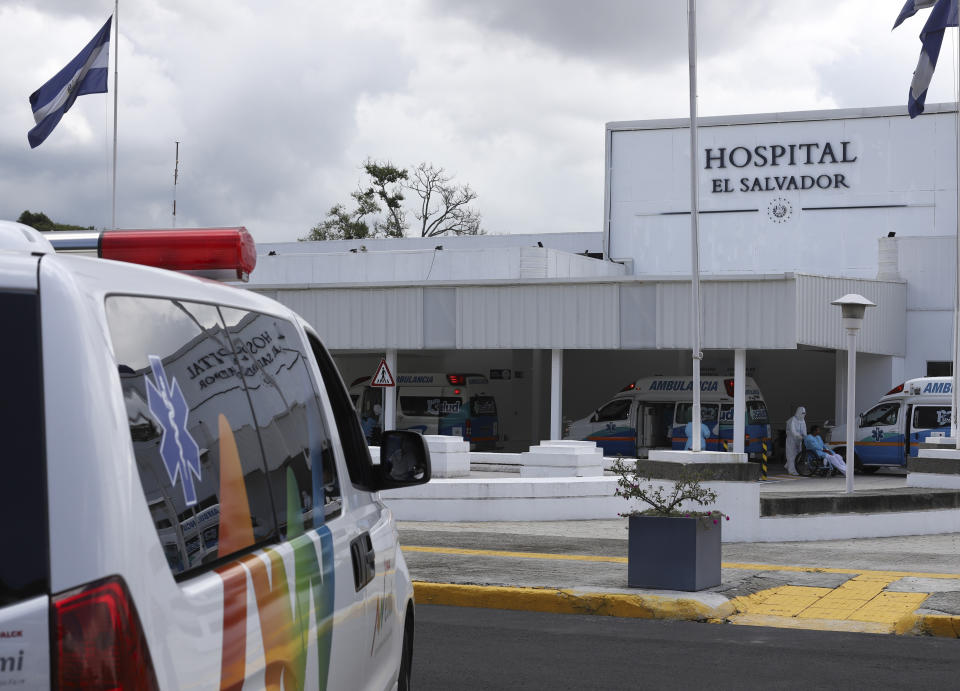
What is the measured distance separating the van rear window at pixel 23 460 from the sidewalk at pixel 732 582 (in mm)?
9029

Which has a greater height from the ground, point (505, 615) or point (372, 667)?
point (372, 667)

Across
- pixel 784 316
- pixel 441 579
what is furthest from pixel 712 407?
pixel 441 579

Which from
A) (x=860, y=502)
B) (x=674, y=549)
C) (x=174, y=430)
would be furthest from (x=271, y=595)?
(x=860, y=502)

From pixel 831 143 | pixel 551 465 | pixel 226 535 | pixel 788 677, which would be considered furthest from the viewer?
pixel 831 143

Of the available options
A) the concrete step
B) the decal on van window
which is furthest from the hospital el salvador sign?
the decal on van window

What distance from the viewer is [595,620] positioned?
10.6m

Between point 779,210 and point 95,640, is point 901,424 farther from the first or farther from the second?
point 95,640

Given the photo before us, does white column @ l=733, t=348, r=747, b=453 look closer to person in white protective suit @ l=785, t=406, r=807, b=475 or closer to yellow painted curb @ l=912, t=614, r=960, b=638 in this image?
person in white protective suit @ l=785, t=406, r=807, b=475

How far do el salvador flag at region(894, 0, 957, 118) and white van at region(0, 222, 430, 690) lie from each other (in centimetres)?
1995

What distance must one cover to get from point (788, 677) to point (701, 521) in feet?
10.0

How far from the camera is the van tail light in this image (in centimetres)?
214

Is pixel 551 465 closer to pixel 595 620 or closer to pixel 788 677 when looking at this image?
pixel 595 620

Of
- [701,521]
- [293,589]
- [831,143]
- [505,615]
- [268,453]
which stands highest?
[831,143]

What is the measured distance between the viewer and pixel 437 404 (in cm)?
3972
